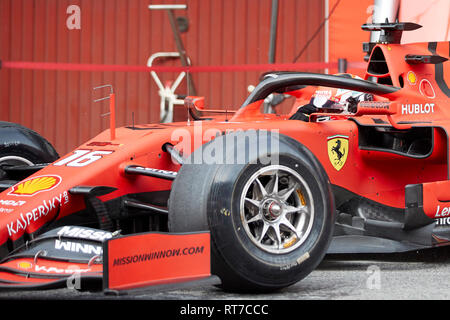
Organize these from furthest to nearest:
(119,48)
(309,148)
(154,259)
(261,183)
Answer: (119,48) < (309,148) < (261,183) < (154,259)

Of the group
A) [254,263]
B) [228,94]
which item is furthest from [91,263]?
[228,94]

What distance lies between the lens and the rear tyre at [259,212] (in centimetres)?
404

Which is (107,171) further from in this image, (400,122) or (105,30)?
(105,30)

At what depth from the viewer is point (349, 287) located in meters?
4.48

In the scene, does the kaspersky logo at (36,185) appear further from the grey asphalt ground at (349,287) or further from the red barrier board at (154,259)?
the red barrier board at (154,259)

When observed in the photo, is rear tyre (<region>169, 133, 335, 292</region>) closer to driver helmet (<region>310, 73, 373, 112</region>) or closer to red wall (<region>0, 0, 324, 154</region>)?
driver helmet (<region>310, 73, 373, 112</region>)

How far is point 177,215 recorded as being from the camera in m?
4.16

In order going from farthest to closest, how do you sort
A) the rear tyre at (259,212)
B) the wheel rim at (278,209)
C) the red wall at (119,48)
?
the red wall at (119,48) → the wheel rim at (278,209) → the rear tyre at (259,212)

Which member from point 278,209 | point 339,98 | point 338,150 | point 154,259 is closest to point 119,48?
point 339,98

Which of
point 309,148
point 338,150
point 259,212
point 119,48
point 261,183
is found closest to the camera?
point 259,212

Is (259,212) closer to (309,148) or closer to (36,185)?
(309,148)

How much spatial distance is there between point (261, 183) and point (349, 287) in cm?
74

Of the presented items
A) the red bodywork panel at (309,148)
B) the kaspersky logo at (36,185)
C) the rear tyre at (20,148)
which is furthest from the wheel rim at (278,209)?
the rear tyre at (20,148)

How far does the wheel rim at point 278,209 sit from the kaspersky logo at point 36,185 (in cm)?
114
